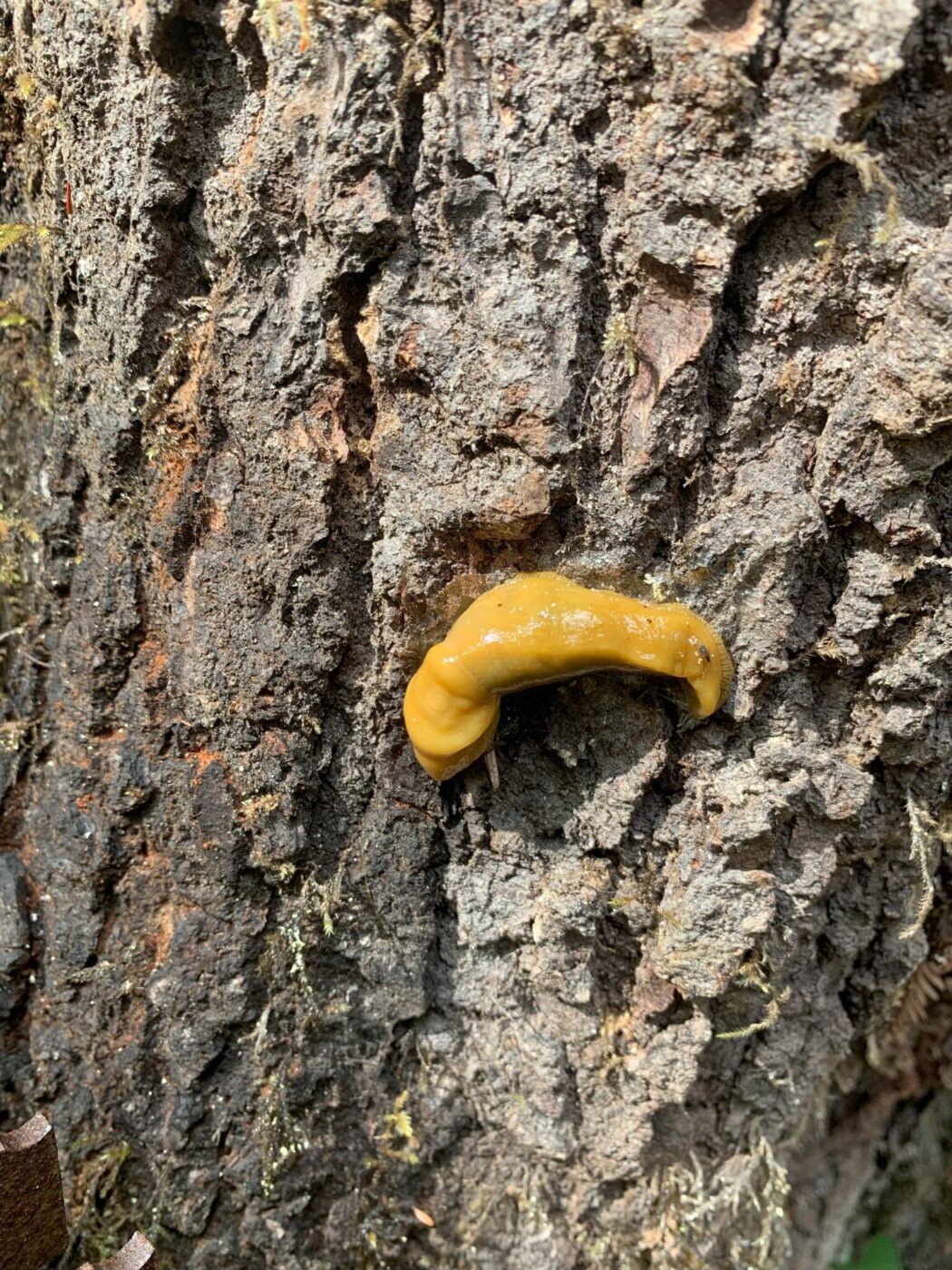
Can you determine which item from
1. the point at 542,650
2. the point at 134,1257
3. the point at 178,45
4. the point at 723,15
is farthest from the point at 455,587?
the point at 134,1257

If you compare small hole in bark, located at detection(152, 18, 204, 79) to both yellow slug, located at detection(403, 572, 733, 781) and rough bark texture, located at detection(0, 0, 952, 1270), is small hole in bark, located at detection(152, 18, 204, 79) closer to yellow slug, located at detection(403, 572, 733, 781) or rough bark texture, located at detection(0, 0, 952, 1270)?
rough bark texture, located at detection(0, 0, 952, 1270)

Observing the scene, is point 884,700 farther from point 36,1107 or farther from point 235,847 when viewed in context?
point 36,1107

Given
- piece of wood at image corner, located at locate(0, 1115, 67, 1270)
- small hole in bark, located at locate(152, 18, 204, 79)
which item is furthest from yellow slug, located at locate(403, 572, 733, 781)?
small hole in bark, located at locate(152, 18, 204, 79)

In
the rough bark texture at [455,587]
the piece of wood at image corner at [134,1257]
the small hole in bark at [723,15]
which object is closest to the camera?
the small hole in bark at [723,15]

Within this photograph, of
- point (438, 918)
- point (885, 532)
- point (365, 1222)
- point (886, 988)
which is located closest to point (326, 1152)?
point (365, 1222)

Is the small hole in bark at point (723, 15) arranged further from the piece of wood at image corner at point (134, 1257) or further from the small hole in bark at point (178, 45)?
the piece of wood at image corner at point (134, 1257)

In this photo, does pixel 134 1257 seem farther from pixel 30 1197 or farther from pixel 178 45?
pixel 178 45

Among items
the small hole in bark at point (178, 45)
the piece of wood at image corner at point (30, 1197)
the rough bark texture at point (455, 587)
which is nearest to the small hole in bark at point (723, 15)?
the rough bark texture at point (455, 587)
